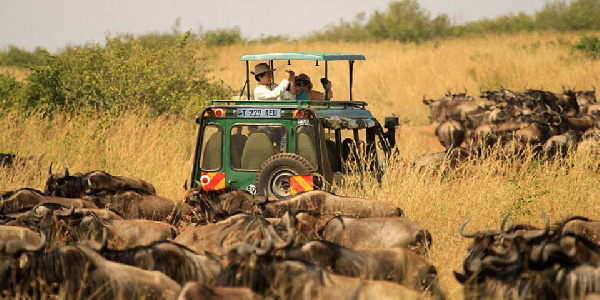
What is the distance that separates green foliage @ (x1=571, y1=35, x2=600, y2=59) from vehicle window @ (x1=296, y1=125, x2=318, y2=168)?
86.3ft

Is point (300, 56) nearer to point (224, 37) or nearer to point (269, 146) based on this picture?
point (269, 146)

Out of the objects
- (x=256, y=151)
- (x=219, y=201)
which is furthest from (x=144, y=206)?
(x=256, y=151)

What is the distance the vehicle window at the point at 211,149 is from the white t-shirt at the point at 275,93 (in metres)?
1.12

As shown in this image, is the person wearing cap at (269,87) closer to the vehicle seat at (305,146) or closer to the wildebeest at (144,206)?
the vehicle seat at (305,146)

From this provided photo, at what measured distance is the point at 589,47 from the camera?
3316 cm

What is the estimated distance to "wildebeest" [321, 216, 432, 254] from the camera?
22.8ft

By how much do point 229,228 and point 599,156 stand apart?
6.45 meters

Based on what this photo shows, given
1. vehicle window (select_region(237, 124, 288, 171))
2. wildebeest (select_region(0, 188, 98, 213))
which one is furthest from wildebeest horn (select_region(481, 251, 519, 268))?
wildebeest (select_region(0, 188, 98, 213))

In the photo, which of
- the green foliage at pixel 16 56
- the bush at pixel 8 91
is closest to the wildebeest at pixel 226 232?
the bush at pixel 8 91

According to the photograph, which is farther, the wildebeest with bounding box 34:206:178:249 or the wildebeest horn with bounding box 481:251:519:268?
the wildebeest with bounding box 34:206:178:249

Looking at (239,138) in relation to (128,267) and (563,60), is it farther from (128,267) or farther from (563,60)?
(563,60)

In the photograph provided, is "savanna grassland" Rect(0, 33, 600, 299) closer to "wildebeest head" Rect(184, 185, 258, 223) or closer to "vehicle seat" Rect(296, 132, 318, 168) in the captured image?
"vehicle seat" Rect(296, 132, 318, 168)

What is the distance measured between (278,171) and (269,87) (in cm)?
216

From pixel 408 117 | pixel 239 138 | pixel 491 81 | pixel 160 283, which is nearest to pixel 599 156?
pixel 239 138
